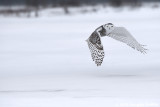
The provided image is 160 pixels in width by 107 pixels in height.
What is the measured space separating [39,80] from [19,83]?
325mm

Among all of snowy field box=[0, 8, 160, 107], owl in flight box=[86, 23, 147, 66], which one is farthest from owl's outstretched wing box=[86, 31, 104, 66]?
snowy field box=[0, 8, 160, 107]

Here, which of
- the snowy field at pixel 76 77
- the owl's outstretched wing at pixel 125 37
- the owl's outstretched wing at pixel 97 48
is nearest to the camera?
the snowy field at pixel 76 77

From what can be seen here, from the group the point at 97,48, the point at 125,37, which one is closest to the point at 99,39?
the point at 97,48

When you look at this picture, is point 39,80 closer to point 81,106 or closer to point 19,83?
point 19,83

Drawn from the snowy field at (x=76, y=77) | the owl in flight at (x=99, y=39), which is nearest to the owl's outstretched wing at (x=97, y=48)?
the owl in flight at (x=99, y=39)

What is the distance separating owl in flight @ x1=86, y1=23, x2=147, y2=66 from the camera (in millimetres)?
6023

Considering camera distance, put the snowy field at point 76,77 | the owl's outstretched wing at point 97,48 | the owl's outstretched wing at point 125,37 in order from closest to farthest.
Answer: the snowy field at point 76,77 → the owl's outstretched wing at point 97,48 → the owl's outstretched wing at point 125,37

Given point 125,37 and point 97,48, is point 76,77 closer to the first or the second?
point 97,48

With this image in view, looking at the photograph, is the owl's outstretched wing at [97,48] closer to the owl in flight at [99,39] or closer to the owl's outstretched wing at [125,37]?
the owl in flight at [99,39]

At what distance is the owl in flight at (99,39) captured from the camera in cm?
602

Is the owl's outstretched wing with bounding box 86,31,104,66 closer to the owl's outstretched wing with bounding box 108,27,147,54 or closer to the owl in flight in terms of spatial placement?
the owl in flight

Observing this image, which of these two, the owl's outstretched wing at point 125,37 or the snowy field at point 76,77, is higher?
the owl's outstretched wing at point 125,37

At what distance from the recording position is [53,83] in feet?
19.0

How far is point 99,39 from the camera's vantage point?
19.8ft
